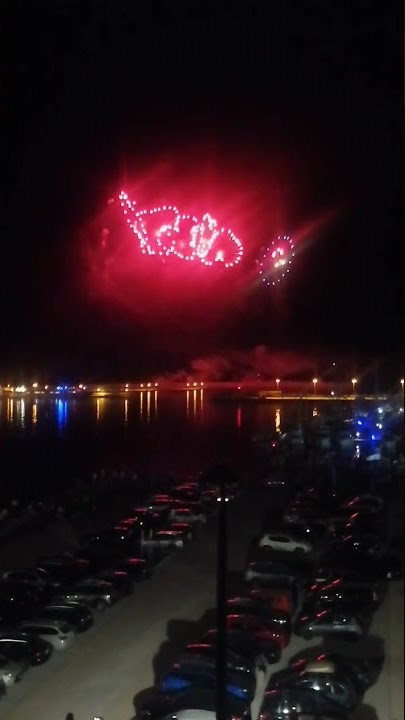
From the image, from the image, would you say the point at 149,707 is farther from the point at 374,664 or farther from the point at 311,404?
the point at 311,404

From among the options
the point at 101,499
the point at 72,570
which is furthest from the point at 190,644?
the point at 101,499

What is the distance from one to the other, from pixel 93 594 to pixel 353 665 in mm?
1494

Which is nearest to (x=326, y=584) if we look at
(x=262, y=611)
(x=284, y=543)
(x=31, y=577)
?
(x=262, y=611)

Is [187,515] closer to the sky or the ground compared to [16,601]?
closer to the sky

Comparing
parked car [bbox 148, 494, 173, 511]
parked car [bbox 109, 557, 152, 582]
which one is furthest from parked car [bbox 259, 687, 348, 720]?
parked car [bbox 148, 494, 173, 511]

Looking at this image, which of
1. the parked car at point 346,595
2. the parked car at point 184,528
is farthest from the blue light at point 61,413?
the parked car at point 346,595

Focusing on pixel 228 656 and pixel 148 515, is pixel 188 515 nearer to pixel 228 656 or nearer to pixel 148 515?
pixel 148 515

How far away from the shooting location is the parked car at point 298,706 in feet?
7.39

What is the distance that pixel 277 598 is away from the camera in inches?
134

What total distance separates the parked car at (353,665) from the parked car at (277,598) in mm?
397

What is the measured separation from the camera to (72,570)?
168 inches

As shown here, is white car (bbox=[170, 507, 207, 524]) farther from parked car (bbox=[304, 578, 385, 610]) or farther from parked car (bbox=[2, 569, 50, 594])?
parked car (bbox=[304, 578, 385, 610])

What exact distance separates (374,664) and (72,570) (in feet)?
7.00

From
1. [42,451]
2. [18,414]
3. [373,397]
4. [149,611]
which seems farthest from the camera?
[18,414]
